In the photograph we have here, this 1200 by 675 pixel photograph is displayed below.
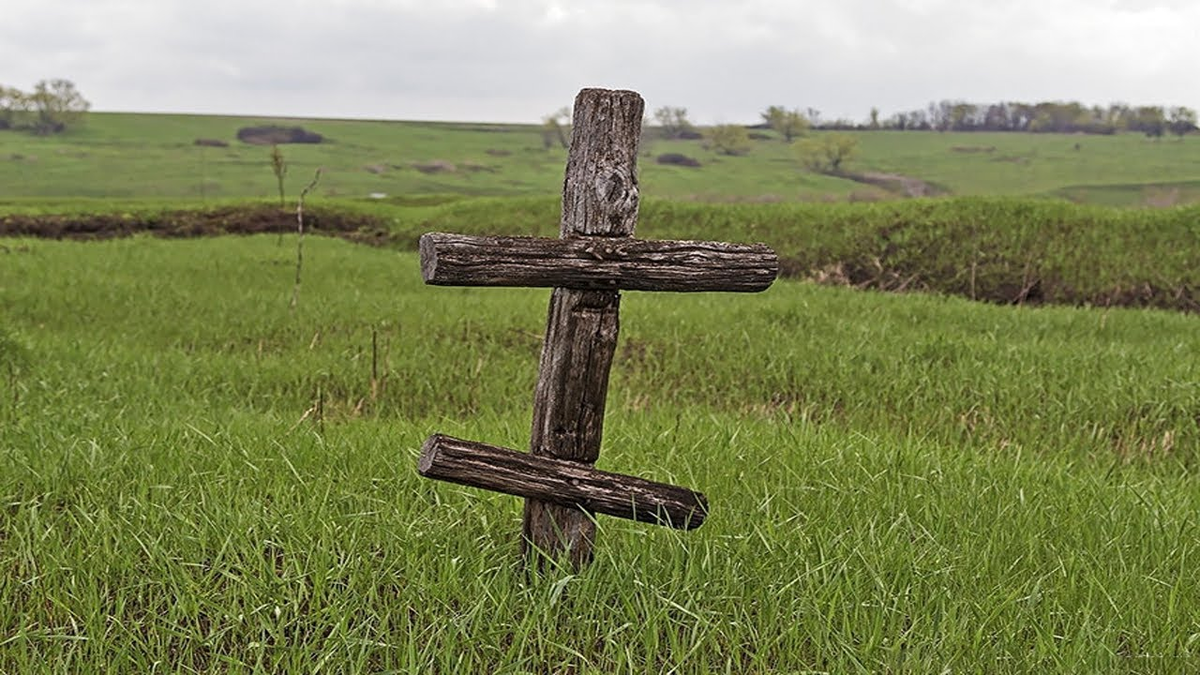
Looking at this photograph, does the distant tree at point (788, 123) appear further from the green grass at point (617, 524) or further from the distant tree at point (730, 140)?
the green grass at point (617, 524)

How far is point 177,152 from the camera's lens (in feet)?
343

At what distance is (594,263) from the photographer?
116 inches

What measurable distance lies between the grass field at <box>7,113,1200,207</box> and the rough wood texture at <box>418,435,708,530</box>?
5593 centimetres

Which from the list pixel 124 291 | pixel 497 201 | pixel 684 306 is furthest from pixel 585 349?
pixel 497 201

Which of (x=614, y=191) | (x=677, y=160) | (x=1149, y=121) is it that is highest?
(x=1149, y=121)

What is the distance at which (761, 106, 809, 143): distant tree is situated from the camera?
13175cm

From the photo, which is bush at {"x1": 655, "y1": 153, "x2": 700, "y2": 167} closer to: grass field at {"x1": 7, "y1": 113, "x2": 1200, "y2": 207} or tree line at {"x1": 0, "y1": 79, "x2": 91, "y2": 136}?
grass field at {"x1": 7, "y1": 113, "x2": 1200, "y2": 207}

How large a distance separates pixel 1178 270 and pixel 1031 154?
3348 inches

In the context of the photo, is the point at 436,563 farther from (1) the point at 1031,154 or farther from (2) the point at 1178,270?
(1) the point at 1031,154

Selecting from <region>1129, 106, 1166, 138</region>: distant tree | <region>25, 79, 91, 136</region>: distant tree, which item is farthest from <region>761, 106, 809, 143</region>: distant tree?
<region>25, 79, 91, 136</region>: distant tree

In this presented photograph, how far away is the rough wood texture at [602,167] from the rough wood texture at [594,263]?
0.09 m

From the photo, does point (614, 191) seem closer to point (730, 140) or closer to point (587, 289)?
point (587, 289)

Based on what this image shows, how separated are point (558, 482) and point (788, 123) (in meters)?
137

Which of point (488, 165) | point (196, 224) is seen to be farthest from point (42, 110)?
point (196, 224)
